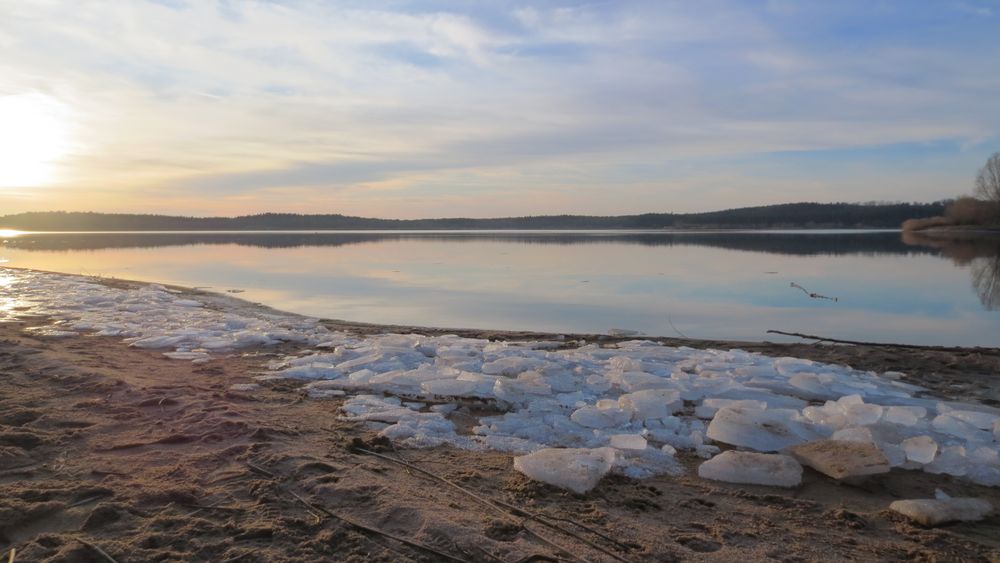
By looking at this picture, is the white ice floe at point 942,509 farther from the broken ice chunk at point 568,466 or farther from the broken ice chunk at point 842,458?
the broken ice chunk at point 568,466

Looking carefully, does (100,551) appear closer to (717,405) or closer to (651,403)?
(651,403)

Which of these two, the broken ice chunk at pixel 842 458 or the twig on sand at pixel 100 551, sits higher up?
the twig on sand at pixel 100 551

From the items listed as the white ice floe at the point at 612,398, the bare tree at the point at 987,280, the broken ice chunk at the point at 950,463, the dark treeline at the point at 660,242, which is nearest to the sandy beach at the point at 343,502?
the broken ice chunk at the point at 950,463

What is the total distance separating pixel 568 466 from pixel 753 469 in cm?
117

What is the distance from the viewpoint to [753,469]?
3.90m

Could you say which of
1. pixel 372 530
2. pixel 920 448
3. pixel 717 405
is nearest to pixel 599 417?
pixel 717 405

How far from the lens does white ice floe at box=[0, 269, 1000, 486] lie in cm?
442

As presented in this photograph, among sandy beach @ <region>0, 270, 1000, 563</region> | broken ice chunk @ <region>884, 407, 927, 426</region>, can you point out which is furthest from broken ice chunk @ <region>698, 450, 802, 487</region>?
broken ice chunk @ <region>884, 407, 927, 426</region>

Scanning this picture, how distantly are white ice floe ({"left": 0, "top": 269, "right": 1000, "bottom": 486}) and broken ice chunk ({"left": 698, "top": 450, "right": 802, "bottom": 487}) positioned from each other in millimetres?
246

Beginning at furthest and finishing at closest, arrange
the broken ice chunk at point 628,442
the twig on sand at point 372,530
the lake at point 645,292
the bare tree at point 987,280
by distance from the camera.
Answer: the bare tree at point 987,280
the lake at point 645,292
the broken ice chunk at point 628,442
the twig on sand at point 372,530

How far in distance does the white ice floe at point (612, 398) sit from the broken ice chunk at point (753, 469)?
0.81ft

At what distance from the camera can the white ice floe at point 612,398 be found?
4422 mm

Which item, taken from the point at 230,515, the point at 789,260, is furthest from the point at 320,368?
the point at 789,260

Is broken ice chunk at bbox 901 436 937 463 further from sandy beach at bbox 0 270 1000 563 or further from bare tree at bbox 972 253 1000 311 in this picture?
bare tree at bbox 972 253 1000 311
